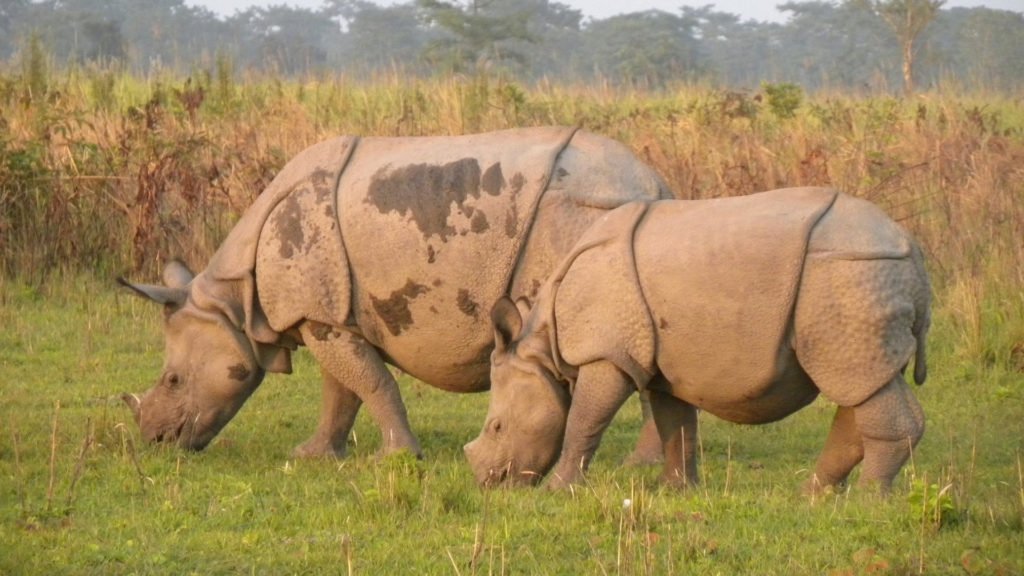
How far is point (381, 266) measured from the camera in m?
8.45

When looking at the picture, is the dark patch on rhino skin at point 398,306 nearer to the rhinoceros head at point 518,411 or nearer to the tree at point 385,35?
the rhinoceros head at point 518,411

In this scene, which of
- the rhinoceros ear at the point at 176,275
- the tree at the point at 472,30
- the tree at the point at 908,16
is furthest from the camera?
the tree at the point at 472,30

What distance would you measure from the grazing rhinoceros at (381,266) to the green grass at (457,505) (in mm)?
401

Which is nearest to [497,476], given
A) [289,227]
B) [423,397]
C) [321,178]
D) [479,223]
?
[479,223]

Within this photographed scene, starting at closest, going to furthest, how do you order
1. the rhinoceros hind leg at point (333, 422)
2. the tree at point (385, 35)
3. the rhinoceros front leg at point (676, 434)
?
1. the rhinoceros front leg at point (676, 434)
2. the rhinoceros hind leg at point (333, 422)
3. the tree at point (385, 35)

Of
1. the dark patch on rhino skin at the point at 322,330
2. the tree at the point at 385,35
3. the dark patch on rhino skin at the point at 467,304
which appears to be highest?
the dark patch on rhino skin at the point at 467,304

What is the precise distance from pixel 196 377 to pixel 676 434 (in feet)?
9.13

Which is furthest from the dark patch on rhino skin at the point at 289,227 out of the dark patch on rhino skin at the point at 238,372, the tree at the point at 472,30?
the tree at the point at 472,30

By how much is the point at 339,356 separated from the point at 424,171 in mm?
1092

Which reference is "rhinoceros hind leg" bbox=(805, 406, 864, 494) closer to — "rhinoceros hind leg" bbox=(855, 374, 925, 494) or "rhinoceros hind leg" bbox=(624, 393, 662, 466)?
"rhinoceros hind leg" bbox=(855, 374, 925, 494)

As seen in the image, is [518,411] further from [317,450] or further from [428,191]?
[317,450]

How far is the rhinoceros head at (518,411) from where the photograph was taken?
25.2 ft

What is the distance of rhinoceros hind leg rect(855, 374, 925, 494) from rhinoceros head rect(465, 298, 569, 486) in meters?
1.46

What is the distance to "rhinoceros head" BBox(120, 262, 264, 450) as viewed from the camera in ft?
29.6
